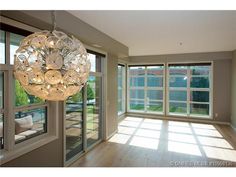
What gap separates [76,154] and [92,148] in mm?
531

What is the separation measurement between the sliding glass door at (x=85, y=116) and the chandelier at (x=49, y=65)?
223 centimetres

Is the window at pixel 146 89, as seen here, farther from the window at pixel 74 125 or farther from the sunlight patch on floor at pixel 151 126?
the window at pixel 74 125

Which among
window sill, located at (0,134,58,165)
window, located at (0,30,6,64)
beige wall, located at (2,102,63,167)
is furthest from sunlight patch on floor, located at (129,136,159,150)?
window, located at (0,30,6,64)

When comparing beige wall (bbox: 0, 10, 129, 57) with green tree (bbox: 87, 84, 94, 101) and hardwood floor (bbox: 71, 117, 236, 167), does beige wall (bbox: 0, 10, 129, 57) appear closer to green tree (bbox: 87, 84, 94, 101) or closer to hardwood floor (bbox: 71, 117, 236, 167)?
green tree (bbox: 87, 84, 94, 101)

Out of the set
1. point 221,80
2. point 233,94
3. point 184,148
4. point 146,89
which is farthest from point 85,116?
point 221,80

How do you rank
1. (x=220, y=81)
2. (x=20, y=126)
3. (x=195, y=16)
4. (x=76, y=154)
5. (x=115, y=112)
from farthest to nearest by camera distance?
1. (x=220, y=81)
2. (x=115, y=112)
3. (x=76, y=154)
4. (x=195, y=16)
5. (x=20, y=126)

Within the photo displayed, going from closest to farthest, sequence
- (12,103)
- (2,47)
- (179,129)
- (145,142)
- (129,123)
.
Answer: (2,47) → (12,103) → (145,142) → (179,129) → (129,123)

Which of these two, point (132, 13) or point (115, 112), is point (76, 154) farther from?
point (132, 13)

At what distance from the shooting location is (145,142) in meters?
4.39

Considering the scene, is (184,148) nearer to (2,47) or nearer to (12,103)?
(12,103)

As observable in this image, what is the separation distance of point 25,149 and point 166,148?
294 centimetres

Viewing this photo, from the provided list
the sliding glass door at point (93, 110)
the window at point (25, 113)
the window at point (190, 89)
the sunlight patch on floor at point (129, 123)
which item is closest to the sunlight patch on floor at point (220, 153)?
the sunlight patch on floor at point (129, 123)

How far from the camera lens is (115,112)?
5.17m
